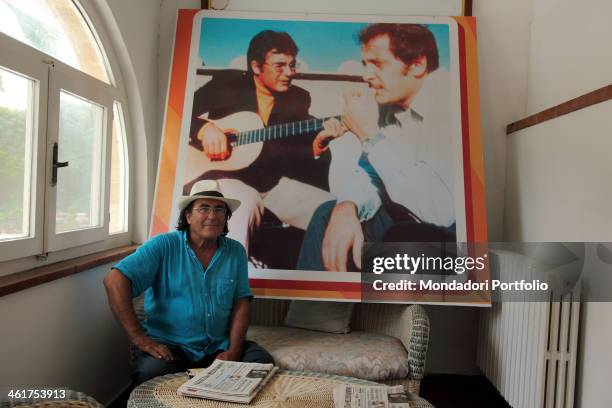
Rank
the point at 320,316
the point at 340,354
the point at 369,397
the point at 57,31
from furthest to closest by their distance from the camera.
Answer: the point at 320,316 < the point at 340,354 < the point at 57,31 < the point at 369,397

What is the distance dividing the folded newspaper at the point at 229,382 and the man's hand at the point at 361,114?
1.48m

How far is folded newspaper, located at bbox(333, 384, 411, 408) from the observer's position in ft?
5.15

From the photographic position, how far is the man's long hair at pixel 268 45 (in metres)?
2.92

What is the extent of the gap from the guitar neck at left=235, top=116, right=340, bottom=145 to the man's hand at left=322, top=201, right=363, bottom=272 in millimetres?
469

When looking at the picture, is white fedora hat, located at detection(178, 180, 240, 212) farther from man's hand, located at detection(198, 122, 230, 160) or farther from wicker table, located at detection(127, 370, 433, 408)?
wicker table, located at detection(127, 370, 433, 408)

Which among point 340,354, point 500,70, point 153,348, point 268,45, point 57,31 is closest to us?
point 153,348

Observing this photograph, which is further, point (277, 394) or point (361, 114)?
point (361, 114)

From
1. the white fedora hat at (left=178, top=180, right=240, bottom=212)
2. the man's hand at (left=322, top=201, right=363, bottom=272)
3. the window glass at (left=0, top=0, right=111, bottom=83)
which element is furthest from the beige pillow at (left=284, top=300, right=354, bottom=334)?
the window glass at (left=0, top=0, right=111, bottom=83)

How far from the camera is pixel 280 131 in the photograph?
112 inches

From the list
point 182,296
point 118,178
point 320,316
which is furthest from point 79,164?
point 320,316

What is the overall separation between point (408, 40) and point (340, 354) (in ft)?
5.93

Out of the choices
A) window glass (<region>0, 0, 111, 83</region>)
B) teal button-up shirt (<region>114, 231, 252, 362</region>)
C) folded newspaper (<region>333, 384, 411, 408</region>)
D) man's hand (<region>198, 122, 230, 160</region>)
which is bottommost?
folded newspaper (<region>333, 384, 411, 408</region>)

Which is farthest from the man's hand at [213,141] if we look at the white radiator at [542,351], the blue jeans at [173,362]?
the white radiator at [542,351]

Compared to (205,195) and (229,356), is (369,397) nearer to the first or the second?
(229,356)
